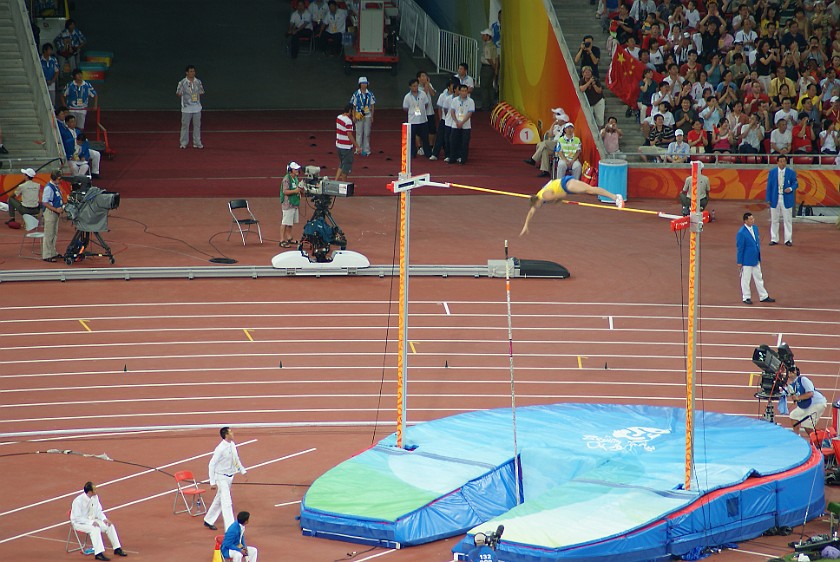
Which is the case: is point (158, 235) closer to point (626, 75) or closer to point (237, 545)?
point (626, 75)

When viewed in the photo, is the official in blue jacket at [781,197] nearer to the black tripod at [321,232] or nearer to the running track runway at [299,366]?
the running track runway at [299,366]

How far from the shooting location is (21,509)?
49.3ft

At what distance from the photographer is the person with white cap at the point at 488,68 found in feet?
106

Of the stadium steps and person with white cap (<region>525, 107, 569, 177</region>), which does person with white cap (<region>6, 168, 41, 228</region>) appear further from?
person with white cap (<region>525, 107, 569, 177</region>)

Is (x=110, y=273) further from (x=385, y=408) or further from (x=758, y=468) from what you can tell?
(x=758, y=468)

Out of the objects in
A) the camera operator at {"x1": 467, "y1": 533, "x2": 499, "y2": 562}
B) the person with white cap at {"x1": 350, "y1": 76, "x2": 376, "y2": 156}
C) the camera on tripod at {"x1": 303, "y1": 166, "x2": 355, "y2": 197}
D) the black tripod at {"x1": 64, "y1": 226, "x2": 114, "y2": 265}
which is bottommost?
the camera operator at {"x1": 467, "y1": 533, "x2": 499, "y2": 562}

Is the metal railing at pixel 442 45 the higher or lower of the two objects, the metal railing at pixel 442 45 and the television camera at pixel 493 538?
the higher

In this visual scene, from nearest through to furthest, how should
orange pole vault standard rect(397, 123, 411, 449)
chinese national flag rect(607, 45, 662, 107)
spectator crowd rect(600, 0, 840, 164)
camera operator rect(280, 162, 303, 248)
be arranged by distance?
orange pole vault standard rect(397, 123, 411, 449) → camera operator rect(280, 162, 303, 248) → spectator crowd rect(600, 0, 840, 164) → chinese national flag rect(607, 45, 662, 107)

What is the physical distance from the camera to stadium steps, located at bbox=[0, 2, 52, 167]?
85.0ft

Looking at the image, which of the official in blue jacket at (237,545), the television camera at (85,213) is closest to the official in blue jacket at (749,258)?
the television camera at (85,213)

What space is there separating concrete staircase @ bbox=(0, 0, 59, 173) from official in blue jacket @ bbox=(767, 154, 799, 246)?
40.3 feet

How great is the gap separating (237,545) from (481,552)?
2262 mm

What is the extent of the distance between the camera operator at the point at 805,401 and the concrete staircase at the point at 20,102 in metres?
14.1

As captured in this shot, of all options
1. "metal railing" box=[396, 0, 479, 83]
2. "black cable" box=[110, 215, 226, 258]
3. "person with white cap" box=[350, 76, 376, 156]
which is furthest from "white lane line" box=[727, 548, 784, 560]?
"metal railing" box=[396, 0, 479, 83]
